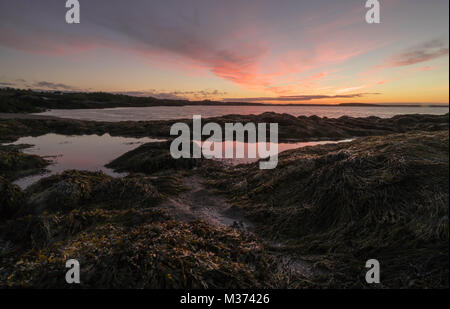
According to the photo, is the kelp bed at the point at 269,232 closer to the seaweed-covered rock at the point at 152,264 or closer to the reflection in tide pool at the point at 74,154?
the seaweed-covered rock at the point at 152,264

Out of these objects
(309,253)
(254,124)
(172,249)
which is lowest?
(309,253)

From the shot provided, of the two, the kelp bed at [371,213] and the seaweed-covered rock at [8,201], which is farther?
the seaweed-covered rock at [8,201]

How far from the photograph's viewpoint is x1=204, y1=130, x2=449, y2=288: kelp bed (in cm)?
341

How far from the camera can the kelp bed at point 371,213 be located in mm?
3408

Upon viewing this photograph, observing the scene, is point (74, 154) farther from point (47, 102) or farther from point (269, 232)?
point (47, 102)

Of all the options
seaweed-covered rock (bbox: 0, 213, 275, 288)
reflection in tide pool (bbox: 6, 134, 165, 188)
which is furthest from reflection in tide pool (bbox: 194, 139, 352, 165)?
seaweed-covered rock (bbox: 0, 213, 275, 288)

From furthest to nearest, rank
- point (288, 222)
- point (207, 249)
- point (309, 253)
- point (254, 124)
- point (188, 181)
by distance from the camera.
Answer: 1. point (254, 124)
2. point (188, 181)
3. point (288, 222)
4. point (309, 253)
5. point (207, 249)

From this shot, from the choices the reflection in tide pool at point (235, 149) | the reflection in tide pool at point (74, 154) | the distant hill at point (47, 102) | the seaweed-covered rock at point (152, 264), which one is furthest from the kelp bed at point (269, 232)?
the distant hill at point (47, 102)

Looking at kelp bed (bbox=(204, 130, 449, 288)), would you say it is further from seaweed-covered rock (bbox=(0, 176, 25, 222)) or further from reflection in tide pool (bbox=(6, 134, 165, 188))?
reflection in tide pool (bbox=(6, 134, 165, 188))
